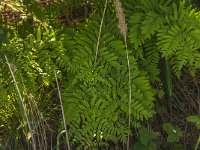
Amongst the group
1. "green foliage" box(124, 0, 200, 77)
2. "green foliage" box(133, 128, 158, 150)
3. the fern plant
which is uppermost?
"green foliage" box(124, 0, 200, 77)

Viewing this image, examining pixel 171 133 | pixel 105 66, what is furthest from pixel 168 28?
pixel 171 133

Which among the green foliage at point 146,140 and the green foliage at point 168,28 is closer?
the green foliage at point 168,28

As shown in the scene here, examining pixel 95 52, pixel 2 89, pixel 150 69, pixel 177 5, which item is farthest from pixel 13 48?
pixel 177 5

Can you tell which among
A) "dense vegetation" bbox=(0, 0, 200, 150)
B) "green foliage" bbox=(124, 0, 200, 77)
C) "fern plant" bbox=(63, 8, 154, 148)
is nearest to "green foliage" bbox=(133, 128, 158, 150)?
"dense vegetation" bbox=(0, 0, 200, 150)

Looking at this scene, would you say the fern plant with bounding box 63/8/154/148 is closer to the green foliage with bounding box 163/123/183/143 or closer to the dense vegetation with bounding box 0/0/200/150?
the dense vegetation with bounding box 0/0/200/150

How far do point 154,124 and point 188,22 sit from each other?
767 millimetres

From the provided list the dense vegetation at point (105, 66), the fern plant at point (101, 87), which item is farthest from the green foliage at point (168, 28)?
the fern plant at point (101, 87)

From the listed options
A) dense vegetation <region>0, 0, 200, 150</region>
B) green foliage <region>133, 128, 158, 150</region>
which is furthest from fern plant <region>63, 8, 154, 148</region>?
green foliage <region>133, 128, 158, 150</region>

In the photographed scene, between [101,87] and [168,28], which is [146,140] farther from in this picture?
[168,28]

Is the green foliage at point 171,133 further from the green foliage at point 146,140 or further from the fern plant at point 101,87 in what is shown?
the fern plant at point 101,87

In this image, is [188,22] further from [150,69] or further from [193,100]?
[193,100]

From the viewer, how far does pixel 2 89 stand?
244 cm

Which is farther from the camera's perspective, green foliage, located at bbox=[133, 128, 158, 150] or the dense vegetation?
green foliage, located at bbox=[133, 128, 158, 150]

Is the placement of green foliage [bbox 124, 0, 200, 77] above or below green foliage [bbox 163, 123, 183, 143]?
above
